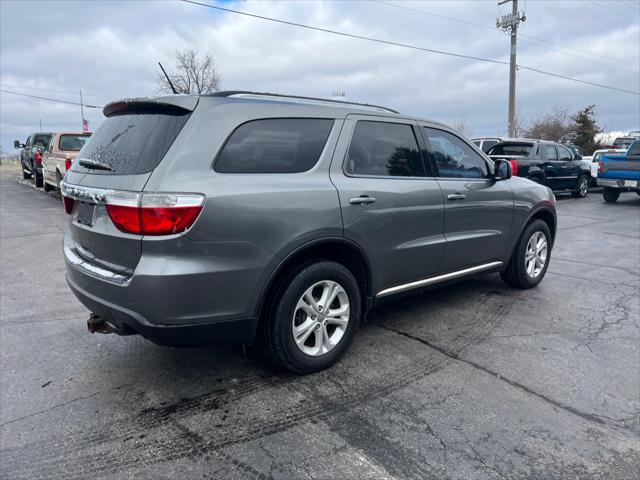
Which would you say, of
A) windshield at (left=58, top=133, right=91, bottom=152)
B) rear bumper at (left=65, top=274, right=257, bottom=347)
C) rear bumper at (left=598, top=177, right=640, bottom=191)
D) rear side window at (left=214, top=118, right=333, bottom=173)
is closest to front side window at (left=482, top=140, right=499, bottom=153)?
rear bumper at (left=598, top=177, right=640, bottom=191)

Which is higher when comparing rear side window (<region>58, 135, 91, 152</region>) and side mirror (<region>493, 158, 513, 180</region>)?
rear side window (<region>58, 135, 91, 152</region>)

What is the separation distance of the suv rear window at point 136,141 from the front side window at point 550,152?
1426 cm

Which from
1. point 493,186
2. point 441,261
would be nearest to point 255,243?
point 441,261

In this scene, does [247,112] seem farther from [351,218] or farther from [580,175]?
[580,175]

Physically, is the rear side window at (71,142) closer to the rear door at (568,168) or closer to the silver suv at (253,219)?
the silver suv at (253,219)

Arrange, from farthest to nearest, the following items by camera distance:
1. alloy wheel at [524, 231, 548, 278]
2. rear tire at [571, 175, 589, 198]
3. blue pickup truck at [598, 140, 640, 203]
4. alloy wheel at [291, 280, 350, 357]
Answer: rear tire at [571, 175, 589, 198] → blue pickup truck at [598, 140, 640, 203] → alloy wheel at [524, 231, 548, 278] → alloy wheel at [291, 280, 350, 357]

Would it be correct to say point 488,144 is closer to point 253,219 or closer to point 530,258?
point 530,258

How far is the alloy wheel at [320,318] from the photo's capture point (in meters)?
3.26

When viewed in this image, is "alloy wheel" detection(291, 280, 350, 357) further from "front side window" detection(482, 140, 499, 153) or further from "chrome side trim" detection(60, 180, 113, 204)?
"front side window" detection(482, 140, 499, 153)

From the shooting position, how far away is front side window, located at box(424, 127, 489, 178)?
14.1ft

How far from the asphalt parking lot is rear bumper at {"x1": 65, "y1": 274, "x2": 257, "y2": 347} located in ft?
1.51

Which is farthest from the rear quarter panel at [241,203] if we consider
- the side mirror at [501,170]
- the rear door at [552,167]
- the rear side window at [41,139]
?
the rear side window at [41,139]

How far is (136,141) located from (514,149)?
Answer: 1346 cm

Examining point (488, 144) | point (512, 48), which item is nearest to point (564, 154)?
point (488, 144)
